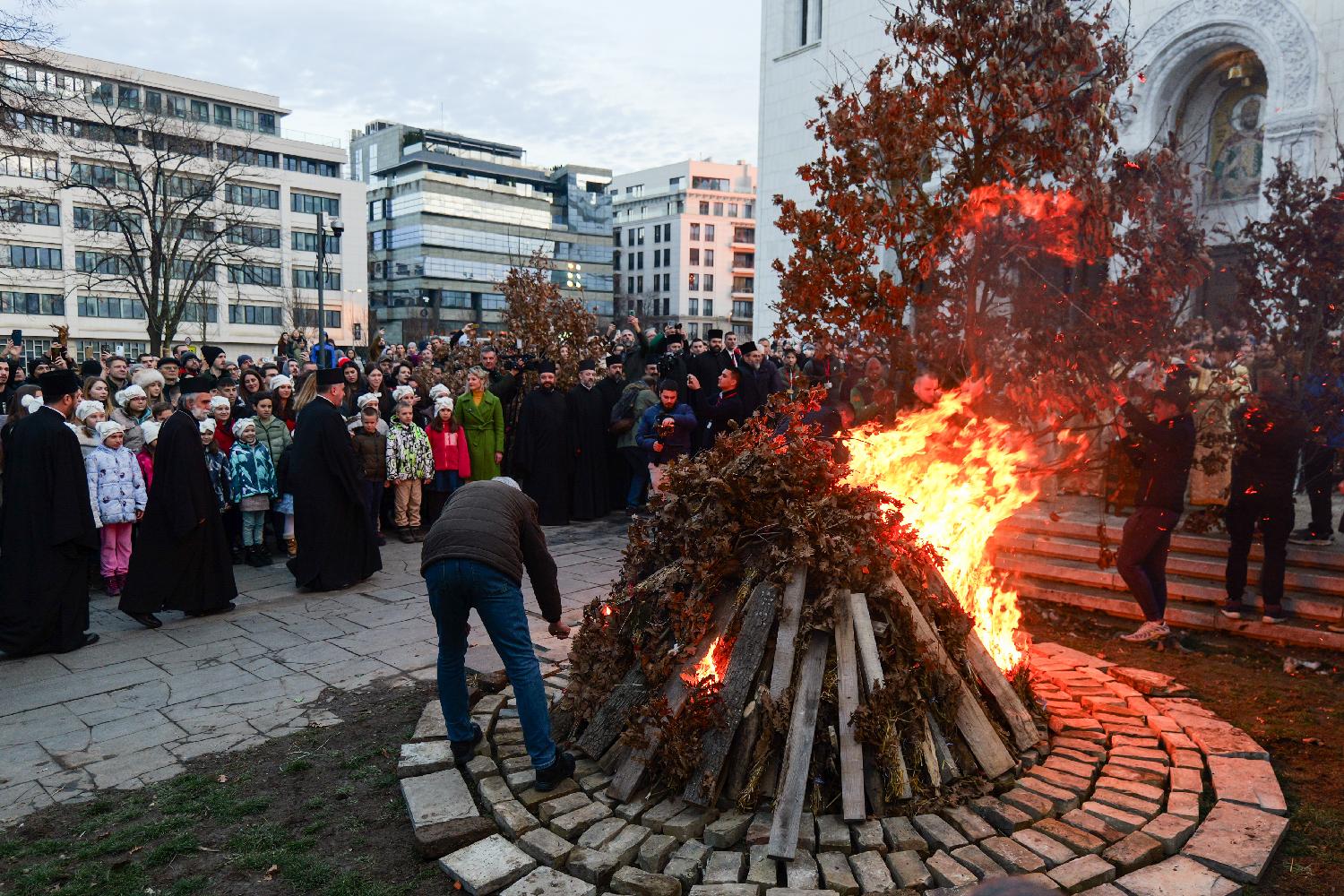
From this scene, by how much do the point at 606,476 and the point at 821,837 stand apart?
9751 mm

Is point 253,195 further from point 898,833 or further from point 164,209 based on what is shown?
point 898,833

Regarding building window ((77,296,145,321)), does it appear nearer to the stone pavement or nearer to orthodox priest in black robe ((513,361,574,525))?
orthodox priest in black robe ((513,361,574,525))

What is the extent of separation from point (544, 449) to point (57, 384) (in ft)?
20.6

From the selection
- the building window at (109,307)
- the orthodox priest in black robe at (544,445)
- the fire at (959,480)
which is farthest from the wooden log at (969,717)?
the building window at (109,307)

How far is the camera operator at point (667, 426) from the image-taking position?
1144cm

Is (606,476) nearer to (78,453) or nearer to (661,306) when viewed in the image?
(78,453)

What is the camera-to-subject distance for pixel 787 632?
4.59 meters

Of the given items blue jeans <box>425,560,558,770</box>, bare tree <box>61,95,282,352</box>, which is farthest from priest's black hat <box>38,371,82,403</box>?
bare tree <box>61,95,282,352</box>

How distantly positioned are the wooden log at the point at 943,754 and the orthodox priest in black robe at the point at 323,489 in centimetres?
661

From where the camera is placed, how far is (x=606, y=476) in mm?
13594

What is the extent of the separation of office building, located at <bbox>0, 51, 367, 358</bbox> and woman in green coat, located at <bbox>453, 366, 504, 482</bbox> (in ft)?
126

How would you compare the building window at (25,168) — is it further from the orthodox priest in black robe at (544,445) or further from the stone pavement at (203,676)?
the stone pavement at (203,676)

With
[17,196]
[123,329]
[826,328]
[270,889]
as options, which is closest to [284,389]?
[826,328]

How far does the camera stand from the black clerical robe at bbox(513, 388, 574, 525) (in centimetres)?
1266
